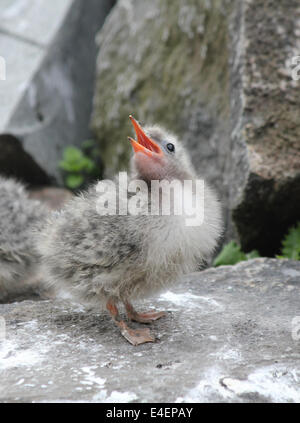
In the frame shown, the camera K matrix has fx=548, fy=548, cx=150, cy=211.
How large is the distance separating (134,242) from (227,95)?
109 inches

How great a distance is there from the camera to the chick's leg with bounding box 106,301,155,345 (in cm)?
333

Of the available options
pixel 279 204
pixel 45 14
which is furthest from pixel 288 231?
pixel 45 14

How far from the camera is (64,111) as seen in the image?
8312mm

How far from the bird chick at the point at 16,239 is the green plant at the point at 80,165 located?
2.90 m

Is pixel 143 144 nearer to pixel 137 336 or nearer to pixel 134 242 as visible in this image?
pixel 134 242

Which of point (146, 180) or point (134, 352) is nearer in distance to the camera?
point (134, 352)

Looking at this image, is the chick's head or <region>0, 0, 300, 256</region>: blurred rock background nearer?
the chick's head

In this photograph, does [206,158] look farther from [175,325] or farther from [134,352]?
[134,352]

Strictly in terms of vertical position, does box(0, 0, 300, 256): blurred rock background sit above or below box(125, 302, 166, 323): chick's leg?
above

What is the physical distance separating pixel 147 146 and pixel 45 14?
18.6ft

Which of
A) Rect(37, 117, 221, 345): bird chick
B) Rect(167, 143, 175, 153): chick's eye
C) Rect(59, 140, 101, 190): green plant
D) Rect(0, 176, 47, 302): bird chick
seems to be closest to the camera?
Rect(37, 117, 221, 345): bird chick

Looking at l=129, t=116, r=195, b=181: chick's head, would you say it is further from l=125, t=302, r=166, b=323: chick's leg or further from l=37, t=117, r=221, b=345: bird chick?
l=125, t=302, r=166, b=323: chick's leg

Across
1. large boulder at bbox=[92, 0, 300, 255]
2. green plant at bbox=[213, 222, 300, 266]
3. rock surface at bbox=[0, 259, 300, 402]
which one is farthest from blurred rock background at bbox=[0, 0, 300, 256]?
rock surface at bbox=[0, 259, 300, 402]

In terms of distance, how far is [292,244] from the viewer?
16.4 ft
